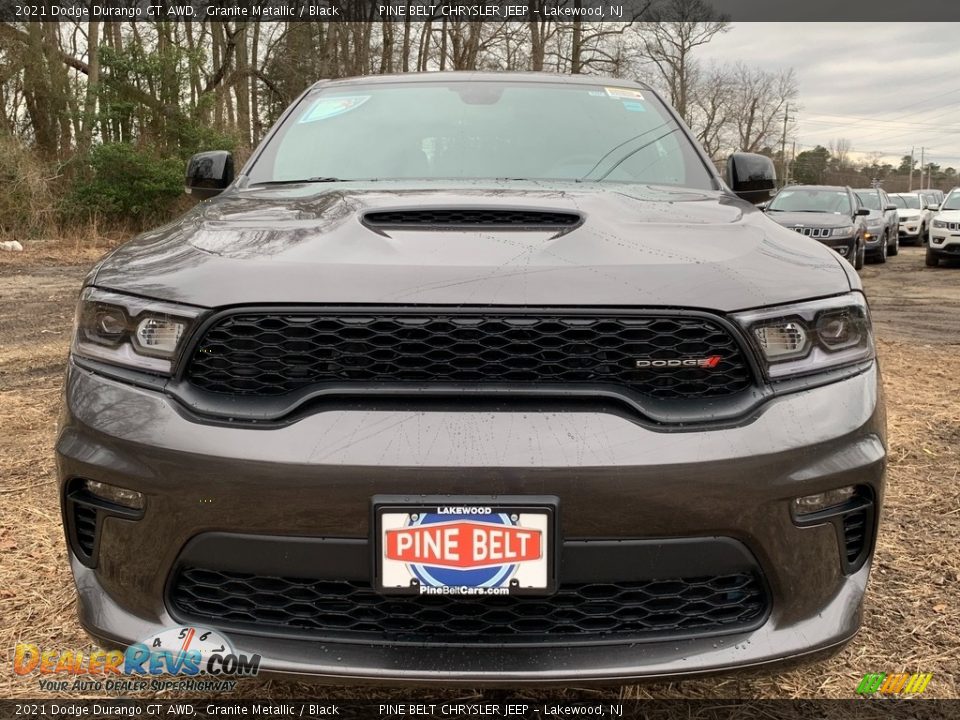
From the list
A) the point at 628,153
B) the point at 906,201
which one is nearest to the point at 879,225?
the point at 906,201

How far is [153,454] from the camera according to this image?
151cm

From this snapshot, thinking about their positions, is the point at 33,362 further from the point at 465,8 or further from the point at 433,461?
the point at 465,8

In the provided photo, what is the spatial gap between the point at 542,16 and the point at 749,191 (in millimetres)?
26533

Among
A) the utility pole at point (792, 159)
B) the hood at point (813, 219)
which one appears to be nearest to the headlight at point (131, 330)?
the hood at point (813, 219)

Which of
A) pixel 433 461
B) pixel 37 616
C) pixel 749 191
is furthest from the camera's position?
pixel 749 191

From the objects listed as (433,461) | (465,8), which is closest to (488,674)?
(433,461)

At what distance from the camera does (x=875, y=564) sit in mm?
2764

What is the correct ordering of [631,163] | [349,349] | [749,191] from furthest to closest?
[749,191] < [631,163] < [349,349]

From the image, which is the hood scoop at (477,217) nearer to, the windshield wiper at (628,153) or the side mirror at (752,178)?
the windshield wiper at (628,153)

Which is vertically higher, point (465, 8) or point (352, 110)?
point (465, 8)

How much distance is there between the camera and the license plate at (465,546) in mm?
1439

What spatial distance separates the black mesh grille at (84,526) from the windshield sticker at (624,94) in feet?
7.69

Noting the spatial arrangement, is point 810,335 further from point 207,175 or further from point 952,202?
point 952,202

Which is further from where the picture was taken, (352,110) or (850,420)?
(352,110)
